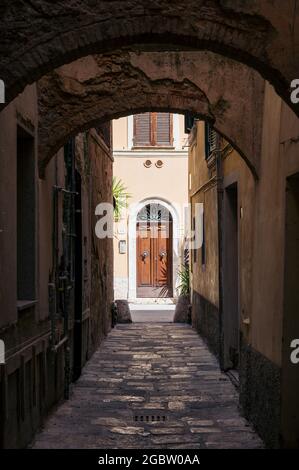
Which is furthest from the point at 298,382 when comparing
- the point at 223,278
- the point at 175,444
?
the point at 223,278

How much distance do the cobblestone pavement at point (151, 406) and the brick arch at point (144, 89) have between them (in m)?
3.10

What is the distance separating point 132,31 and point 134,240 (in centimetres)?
2022

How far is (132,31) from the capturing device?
446 centimetres

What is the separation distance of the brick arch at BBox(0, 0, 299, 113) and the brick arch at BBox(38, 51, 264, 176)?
3.42m

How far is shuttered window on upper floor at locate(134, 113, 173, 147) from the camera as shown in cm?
2505

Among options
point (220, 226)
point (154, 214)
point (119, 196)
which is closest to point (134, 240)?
point (154, 214)

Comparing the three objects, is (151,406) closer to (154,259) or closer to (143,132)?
(154,259)

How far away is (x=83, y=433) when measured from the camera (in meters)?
7.36

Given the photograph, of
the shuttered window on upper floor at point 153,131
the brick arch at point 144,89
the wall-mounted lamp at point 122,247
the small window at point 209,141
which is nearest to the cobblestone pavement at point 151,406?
the brick arch at point 144,89

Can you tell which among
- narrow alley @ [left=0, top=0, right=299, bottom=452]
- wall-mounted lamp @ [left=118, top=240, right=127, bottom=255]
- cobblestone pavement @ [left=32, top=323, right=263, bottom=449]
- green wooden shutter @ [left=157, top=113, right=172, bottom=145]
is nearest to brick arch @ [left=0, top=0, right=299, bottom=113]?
narrow alley @ [left=0, top=0, right=299, bottom=452]

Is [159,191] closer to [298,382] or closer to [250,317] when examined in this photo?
[250,317]

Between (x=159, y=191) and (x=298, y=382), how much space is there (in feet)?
62.9

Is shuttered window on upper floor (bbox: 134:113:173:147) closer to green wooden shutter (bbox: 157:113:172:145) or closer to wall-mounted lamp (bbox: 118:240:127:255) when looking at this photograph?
green wooden shutter (bbox: 157:113:172:145)

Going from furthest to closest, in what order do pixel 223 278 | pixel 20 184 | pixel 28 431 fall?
pixel 223 278 → pixel 20 184 → pixel 28 431
